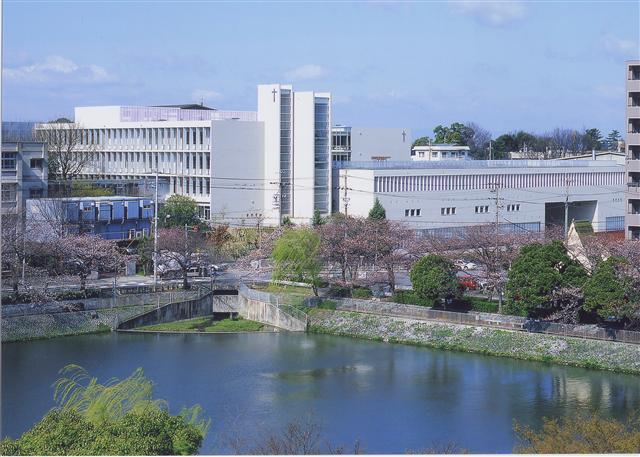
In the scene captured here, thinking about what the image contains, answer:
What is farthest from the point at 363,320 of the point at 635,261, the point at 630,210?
the point at 630,210

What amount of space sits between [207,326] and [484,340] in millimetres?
4633

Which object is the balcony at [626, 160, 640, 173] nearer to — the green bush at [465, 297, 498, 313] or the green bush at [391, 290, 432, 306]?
the green bush at [465, 297, 498, 313]

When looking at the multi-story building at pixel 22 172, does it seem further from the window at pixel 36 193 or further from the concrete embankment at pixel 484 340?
the concrete embankment at pixel 484 340

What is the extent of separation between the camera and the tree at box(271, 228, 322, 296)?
18109 millimetres

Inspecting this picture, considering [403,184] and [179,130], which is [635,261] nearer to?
[403,184]

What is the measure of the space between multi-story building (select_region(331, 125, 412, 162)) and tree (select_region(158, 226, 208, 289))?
8.93 metres

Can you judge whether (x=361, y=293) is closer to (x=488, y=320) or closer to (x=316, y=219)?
(x=488, y=320)

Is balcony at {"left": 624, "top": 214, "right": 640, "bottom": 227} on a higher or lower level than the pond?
higher

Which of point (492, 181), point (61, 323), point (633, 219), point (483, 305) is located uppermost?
point (492, 181)

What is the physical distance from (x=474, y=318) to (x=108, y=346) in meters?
5.32

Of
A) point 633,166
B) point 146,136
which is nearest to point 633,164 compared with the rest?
point 633,166

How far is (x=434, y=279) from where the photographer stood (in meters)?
16.1

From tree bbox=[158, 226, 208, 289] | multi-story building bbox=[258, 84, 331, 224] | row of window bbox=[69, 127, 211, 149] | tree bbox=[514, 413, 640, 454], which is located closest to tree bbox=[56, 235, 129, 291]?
tree bbox=[158, 226, 208, 289]

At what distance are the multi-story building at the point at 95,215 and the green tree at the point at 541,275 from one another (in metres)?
8.73
